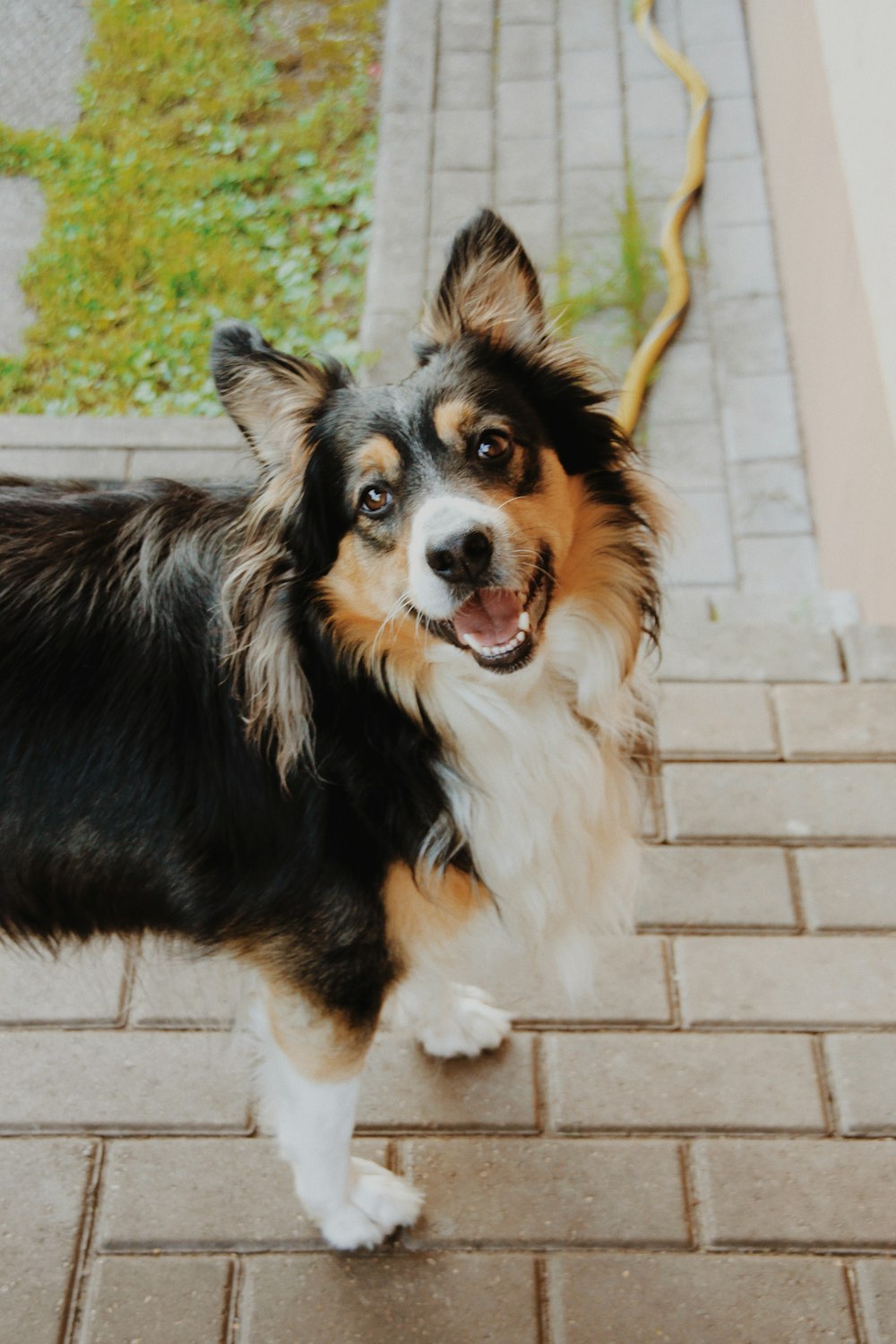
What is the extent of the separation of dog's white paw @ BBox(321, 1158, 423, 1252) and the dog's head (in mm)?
966

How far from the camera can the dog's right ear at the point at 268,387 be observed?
1913 mm

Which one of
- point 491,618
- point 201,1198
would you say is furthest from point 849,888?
point 201,1198

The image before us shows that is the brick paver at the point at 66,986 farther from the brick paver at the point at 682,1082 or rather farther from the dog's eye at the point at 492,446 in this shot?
the dog's eye at the point at 492,446

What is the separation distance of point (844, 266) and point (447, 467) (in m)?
2.10

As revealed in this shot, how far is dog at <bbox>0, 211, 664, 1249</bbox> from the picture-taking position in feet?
6.47

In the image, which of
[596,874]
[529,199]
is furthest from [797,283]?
[596,874]

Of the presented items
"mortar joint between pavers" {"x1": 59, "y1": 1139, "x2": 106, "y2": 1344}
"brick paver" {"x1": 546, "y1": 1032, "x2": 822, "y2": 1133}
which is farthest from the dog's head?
"mortar joint between pavers" {"x1": 59, "y1": 1139, "x2": 106, "y2": 1344}

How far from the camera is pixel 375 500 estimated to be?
202cm

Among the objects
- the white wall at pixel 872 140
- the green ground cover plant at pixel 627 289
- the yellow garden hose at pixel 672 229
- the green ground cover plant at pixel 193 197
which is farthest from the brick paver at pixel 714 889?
the green ground cover plant at pixel 193 197

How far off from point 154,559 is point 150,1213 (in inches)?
47.1

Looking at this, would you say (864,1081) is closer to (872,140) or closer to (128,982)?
(128,982)

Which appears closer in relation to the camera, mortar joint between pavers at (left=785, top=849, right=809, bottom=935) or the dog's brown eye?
the dog's brown eye

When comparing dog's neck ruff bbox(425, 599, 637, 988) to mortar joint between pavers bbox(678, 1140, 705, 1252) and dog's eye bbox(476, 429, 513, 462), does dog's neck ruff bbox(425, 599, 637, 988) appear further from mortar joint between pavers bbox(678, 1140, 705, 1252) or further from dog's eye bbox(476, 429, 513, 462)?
mortar joint between pavers bbox(678, 1140, 705, 1252)

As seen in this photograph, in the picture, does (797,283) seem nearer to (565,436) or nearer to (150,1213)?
(565,436)
